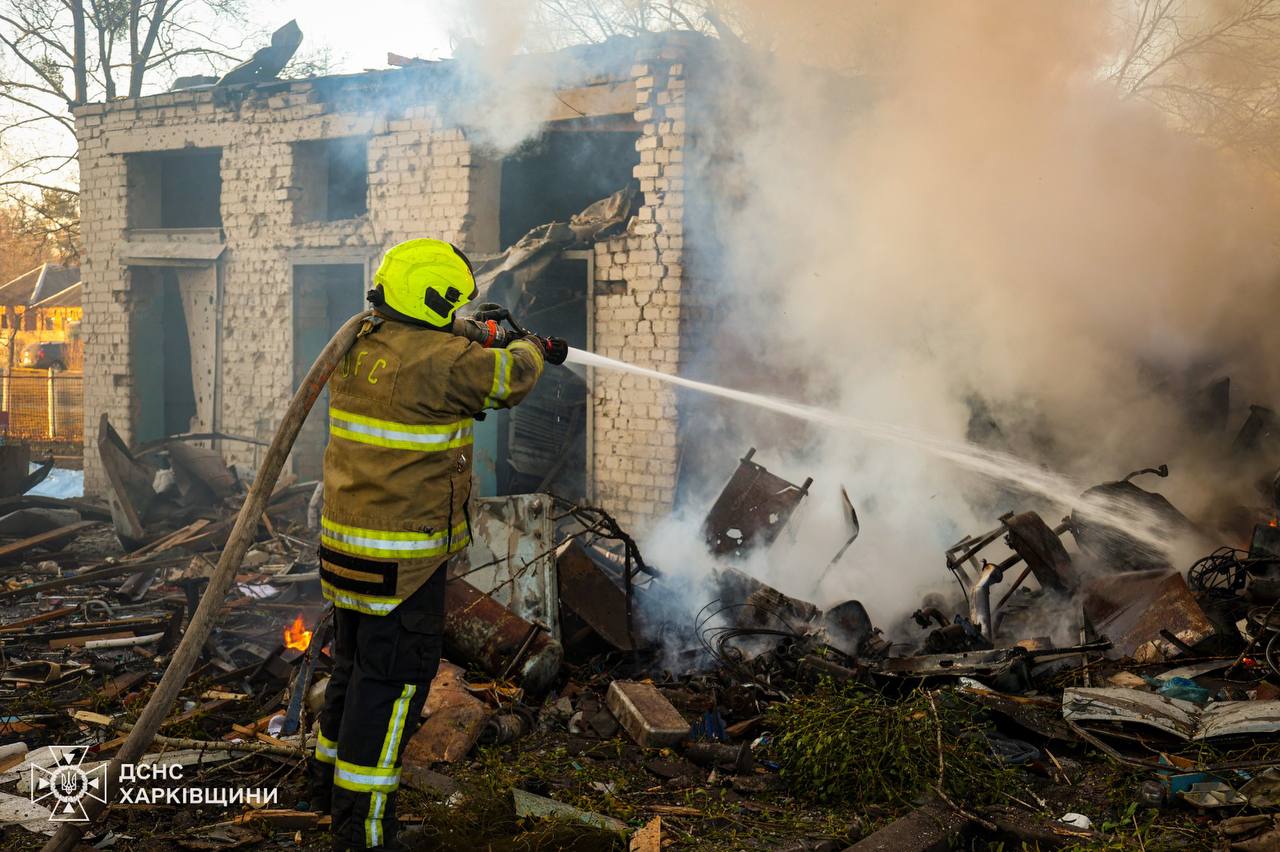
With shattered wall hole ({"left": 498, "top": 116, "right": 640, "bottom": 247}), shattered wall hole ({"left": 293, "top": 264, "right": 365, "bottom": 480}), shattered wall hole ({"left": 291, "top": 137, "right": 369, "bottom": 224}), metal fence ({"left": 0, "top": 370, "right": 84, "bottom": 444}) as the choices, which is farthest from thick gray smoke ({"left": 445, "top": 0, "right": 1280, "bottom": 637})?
metal fence ({"left": 0, "top": 370, "right": 84, "bottom": 444})

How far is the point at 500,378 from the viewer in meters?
3.72

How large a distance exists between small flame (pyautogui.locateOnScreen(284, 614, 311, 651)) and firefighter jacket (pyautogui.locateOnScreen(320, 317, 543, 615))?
2122 millimetres

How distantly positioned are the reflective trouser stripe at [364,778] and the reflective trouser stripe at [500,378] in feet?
4.62

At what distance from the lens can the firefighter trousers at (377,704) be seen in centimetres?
346

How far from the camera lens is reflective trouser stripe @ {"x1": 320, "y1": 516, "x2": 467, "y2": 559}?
3602 millimetres

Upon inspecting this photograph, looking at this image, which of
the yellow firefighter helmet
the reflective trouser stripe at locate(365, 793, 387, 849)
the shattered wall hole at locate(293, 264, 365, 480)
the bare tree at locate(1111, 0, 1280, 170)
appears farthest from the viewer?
the bare tree at locate(1111, 0, 1280, 170)

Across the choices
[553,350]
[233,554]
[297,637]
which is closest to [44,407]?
[297,637]

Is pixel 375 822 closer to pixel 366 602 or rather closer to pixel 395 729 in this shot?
pixel 395 729

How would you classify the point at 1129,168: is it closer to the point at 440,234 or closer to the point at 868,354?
the point at 868,354

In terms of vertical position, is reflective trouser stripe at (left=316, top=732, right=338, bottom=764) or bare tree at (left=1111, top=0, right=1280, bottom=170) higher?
bare tree at (left=1111, top=0, right=1280, bottom=170)

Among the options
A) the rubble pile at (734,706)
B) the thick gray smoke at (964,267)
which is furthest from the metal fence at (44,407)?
the thick gray smoke at (964,267)

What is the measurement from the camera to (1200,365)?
31.6 feet

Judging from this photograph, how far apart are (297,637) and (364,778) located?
2552 millimetres

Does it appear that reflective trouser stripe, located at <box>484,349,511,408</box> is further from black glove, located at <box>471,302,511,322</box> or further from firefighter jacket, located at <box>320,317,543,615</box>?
black glove, located at <box>471,302,511,322</box>
